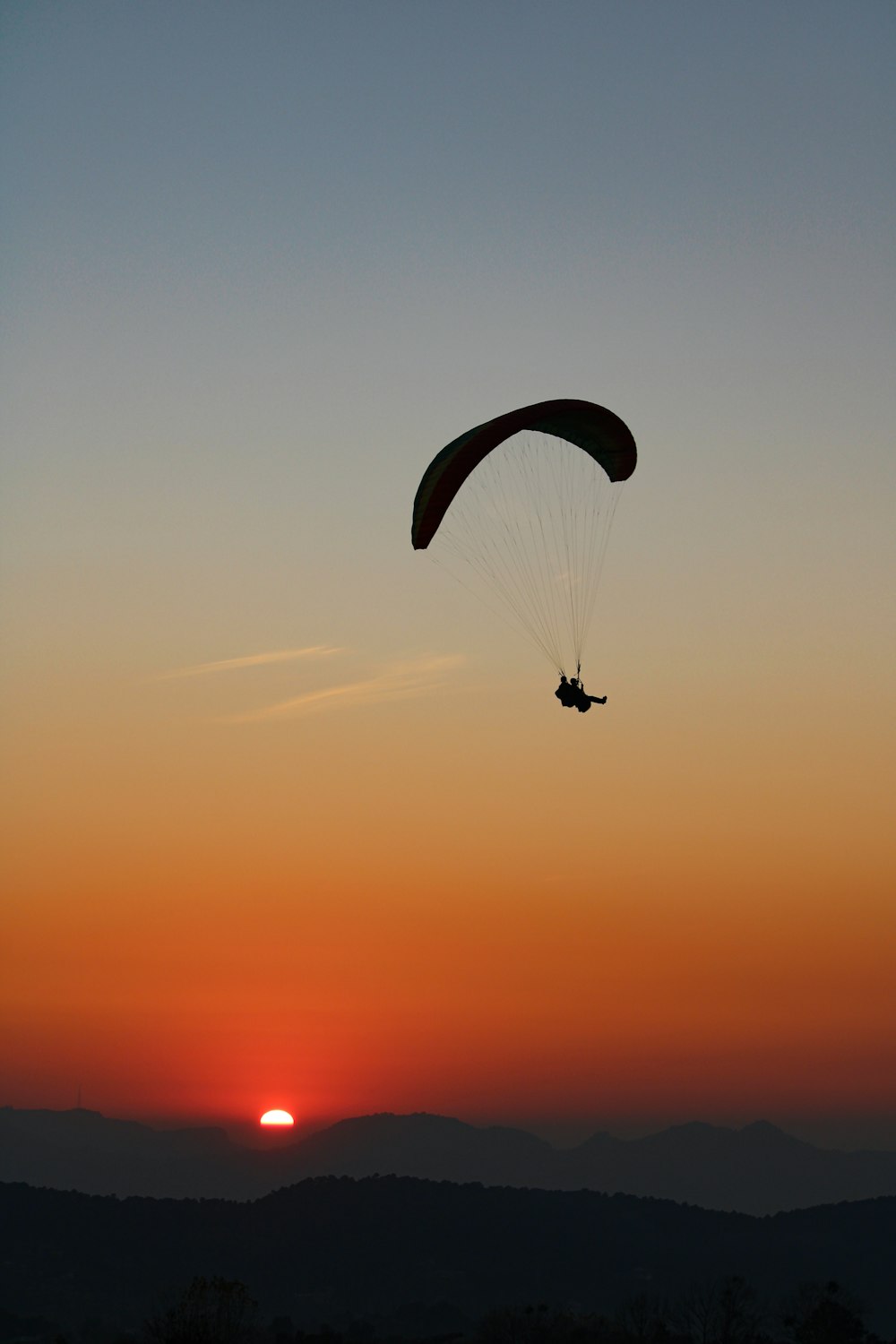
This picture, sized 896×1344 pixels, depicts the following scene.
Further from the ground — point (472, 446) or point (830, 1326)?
point (472, 446)

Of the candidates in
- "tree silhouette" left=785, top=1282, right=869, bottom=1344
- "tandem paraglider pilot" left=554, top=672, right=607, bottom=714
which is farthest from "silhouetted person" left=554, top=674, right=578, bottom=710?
"tree silhouette" left=785, top=1282, right=869, bottom=1344

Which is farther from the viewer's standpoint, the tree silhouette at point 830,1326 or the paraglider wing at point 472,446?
the tree silhouette at point 830,1326

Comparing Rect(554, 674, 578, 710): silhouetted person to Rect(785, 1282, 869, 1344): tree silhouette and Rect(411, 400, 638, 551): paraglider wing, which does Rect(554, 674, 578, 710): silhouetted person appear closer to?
Rect(411, 400, 638, 551): paraglider wing

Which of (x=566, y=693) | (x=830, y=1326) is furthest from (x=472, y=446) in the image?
(x=830, y=1326)

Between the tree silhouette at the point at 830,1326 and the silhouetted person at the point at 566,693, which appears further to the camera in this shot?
the tree silhouette at the point at 830,1326

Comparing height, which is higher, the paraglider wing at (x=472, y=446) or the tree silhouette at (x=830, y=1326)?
the paraglider wing at (x=472, y=446)

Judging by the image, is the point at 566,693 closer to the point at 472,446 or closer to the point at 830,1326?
the point at 472,446

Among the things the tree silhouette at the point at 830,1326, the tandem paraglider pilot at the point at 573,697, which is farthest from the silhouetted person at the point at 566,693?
the tree silhouette at the point at 830,1326

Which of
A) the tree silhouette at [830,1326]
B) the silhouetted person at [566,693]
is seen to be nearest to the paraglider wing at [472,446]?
the silhouetted person at [566,693]

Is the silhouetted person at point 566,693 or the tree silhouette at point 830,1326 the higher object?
the silhouetted person at point 566,693

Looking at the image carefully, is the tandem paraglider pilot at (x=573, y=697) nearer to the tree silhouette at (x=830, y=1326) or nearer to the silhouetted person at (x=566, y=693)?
the silhouetted person at (x=566, y=693)

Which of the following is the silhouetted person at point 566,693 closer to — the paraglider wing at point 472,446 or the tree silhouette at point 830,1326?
the paraglider wing at point 472,446

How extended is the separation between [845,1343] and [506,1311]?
42938 millimetres

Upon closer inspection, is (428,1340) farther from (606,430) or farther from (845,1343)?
(606,430)
